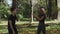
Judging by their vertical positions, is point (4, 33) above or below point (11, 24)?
below

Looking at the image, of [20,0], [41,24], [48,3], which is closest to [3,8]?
[20,0]

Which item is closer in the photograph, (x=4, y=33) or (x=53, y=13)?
(x=4, y=33)

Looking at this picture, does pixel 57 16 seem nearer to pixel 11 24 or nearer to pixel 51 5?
pixel 51 5

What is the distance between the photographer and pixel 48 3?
29281 mm

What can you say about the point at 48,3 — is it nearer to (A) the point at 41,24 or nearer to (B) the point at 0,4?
(B) the point at 0,4

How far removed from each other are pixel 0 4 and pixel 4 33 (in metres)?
11.4

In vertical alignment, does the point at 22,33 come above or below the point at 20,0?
below

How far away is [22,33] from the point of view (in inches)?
622

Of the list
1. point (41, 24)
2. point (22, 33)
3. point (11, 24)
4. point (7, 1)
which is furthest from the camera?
point (7, 1)

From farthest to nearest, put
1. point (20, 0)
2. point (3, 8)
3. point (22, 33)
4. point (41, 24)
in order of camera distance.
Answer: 1. point (3, 8)
2. point (20, 0)
3. point (22, 33)
4. point (41, 24)

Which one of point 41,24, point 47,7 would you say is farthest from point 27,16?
point 41,24

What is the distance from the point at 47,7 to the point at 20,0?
506cm

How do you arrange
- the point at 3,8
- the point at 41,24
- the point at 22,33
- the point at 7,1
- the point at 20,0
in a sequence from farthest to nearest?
the point at 7,1
the point at 3,8
the point at 20,0
the point at 22,33
the point at 41,24

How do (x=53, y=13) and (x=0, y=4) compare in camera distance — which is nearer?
(x=0, y=4)
